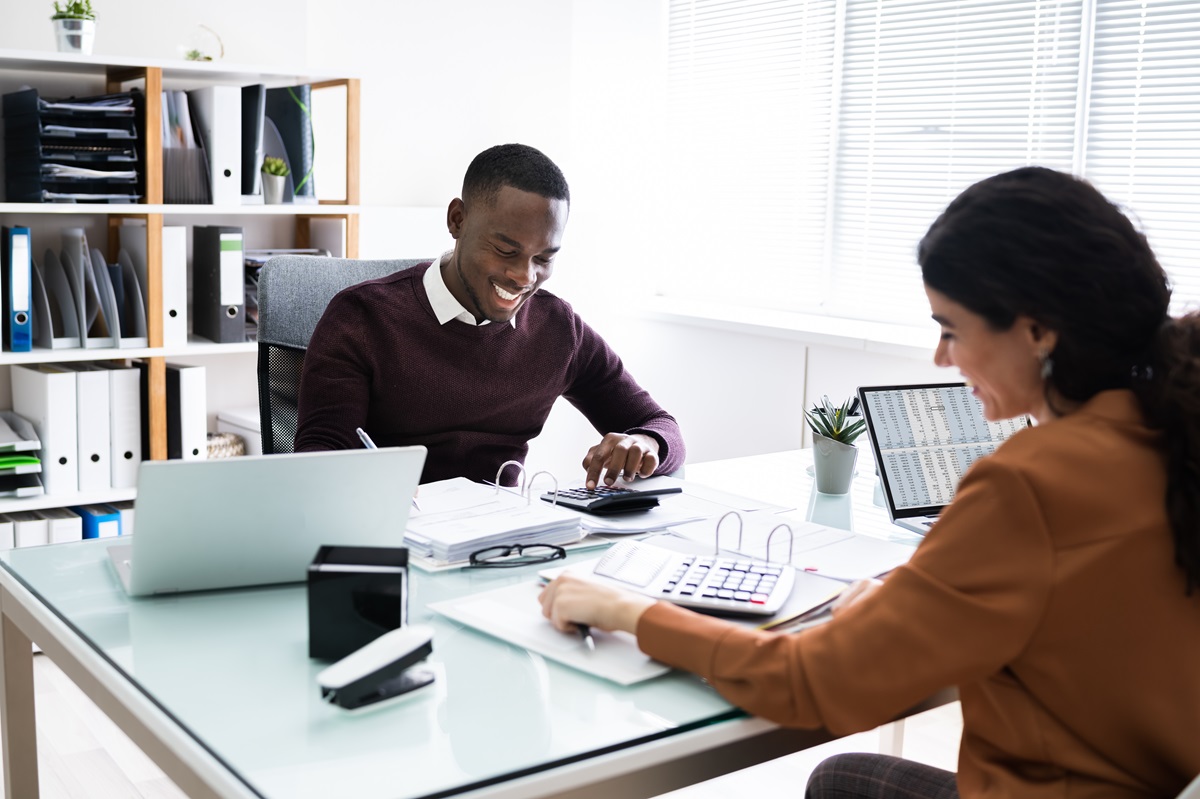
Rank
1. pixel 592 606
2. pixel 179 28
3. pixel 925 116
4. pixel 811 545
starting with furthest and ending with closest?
pixel 925 116 → pixel 179 28 → pixel 811 545 → pixel 592 606

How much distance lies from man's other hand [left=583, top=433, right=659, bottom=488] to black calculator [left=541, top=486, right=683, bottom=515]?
0.18ft

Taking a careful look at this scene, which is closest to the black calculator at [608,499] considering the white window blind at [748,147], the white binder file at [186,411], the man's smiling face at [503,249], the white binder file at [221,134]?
the man's smiling face at [503,249]

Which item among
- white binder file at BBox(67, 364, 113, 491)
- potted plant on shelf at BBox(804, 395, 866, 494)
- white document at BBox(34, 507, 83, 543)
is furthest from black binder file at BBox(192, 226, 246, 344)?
potted plant on shelf at BBox(804, 395, 866, 494)

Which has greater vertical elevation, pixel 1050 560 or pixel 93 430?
pixel 1050 560

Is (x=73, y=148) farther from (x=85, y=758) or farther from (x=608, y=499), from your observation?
(x=608, y=499)

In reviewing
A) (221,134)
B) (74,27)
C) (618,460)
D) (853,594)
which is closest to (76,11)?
(74,27)

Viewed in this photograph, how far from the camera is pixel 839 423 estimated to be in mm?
1895

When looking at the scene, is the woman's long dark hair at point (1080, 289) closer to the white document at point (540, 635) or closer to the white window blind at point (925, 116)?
the white document at point (540, 635)

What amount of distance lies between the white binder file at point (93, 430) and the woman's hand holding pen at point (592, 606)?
2.28 metres

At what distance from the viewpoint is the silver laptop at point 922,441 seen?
178 cm

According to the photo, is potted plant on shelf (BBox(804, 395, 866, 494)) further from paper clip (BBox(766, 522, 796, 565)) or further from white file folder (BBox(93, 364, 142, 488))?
white file folder (BBox(93, 364, 142, 488))

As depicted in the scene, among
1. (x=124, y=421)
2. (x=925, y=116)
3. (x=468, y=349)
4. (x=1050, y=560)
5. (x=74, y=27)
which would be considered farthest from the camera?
(x=925, y=116)

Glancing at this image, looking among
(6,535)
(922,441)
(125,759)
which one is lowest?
(125,759)

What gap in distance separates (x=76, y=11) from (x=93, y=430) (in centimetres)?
106
